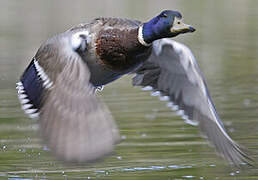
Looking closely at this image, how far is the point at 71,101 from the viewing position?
7.70 metres

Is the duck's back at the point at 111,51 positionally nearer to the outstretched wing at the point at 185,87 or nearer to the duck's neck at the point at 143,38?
the duck's neck at the point at 143,38

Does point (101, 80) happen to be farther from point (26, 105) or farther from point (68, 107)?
point (68, 107)

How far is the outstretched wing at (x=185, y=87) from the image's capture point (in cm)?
867

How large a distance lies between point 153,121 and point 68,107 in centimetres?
433

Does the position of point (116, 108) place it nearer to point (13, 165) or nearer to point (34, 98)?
point (13, 165)

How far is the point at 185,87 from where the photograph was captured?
30.5 ft

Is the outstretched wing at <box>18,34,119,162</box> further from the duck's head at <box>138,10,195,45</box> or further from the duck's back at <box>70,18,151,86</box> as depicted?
the duck's head at <box>138,10,195,45</box>

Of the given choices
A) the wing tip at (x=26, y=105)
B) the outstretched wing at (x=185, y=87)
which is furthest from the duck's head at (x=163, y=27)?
the wing tip at (x=26, y=105)

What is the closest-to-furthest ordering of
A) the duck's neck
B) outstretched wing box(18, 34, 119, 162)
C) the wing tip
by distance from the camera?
outstretched wing box(18, 34, 119, 162) < the wing tip < the duck's neck

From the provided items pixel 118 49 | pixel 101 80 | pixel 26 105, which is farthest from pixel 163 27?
pixel 26 105

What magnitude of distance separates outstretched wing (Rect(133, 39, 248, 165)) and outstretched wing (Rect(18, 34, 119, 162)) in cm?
135

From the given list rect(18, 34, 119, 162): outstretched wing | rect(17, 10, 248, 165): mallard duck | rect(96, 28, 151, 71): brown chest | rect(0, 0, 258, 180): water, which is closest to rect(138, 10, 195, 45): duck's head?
rect(17, 10, 248, 165): mallard duck

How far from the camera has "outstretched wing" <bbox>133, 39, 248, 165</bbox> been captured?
8672 millimetres

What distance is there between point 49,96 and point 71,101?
0.33 metres
